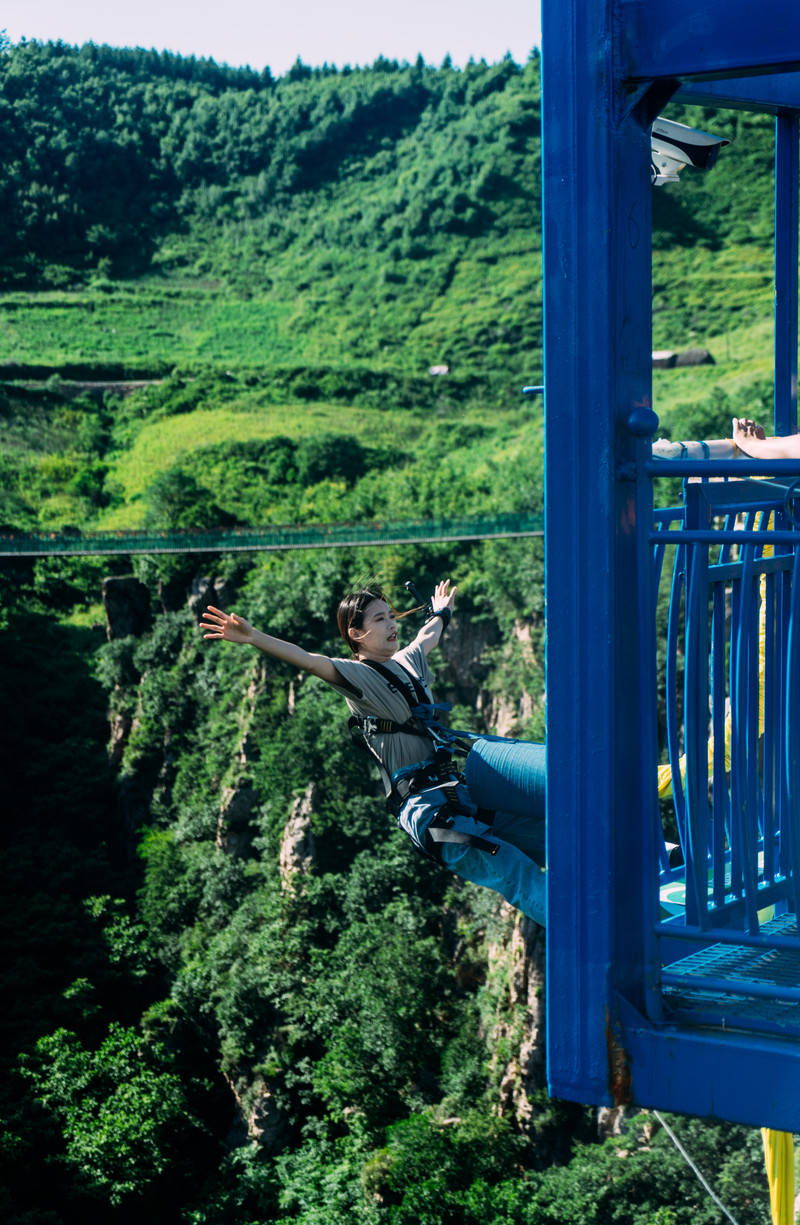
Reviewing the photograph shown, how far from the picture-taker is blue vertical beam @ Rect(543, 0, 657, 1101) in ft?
7.49

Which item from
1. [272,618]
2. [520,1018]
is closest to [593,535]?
[520,1018]

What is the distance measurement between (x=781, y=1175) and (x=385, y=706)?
1.81 m

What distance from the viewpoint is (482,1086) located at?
2286 centimetres

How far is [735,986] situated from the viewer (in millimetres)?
2334

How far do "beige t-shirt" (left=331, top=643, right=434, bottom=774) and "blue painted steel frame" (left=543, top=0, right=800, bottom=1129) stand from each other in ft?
4.41

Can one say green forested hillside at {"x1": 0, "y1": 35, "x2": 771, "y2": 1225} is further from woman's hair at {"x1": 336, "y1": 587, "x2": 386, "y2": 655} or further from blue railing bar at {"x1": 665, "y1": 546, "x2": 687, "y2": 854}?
blue railing bar at {"x1": 665, "y1": 546, "x2": 687, "y2": 854}

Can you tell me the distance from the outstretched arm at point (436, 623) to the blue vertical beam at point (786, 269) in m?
1.06

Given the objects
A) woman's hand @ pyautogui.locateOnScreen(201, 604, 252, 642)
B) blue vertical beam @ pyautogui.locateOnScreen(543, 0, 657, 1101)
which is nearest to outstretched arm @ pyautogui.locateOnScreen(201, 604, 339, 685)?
woman's hand @ pyautogui.locateOnScreen(201, 604, 252, 642)

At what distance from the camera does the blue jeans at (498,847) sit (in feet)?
10.2

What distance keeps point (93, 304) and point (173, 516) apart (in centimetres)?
1536

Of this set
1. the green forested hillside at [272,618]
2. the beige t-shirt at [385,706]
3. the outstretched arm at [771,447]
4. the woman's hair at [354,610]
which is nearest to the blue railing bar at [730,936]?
the outstretched arm at [771,447]

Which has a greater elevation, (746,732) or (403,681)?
(746,732)

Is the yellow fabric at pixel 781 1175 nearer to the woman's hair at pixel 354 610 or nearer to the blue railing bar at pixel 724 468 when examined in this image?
the woman's hair at pixel 354 610

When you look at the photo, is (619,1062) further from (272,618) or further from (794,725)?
(272,618)
